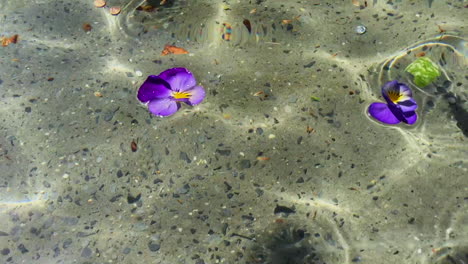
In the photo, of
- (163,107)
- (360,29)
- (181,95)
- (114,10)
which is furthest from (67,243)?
(360,29)

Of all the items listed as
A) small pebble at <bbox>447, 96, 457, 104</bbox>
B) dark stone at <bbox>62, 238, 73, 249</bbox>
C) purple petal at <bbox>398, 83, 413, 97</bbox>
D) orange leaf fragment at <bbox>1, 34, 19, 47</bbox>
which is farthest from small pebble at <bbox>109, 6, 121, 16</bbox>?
small pebble at <bbox>447, 96, 457, 104</bbox>

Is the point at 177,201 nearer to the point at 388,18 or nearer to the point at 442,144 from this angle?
the point at 442,144

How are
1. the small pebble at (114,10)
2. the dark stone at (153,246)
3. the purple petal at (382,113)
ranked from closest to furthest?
1. the dark stone at (153,246)
2. the purple petal at (382,113)
3. the small pebble at (114,10)

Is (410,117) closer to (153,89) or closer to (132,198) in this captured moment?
(153,89)

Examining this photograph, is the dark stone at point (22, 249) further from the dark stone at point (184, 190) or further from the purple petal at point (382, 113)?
the purple petal at point (382, 113)

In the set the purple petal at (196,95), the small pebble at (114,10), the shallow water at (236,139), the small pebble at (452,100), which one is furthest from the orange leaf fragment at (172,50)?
the small pebble at (452,100)

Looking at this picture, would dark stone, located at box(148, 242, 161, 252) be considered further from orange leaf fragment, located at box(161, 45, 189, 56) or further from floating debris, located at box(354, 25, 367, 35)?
floating debris, located at box(354, 25, 367, 35)
